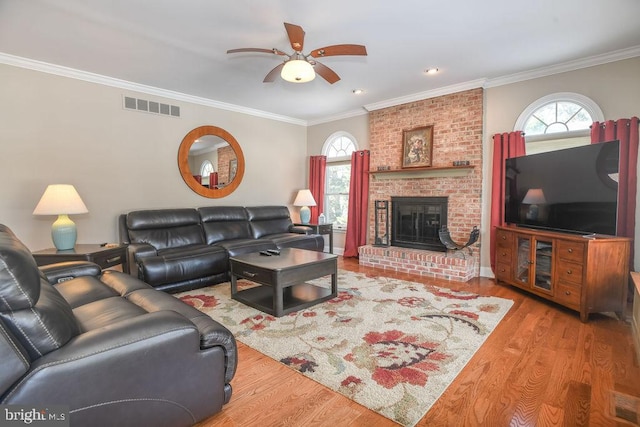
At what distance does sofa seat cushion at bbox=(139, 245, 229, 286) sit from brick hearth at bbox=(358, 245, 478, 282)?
2.30 metres

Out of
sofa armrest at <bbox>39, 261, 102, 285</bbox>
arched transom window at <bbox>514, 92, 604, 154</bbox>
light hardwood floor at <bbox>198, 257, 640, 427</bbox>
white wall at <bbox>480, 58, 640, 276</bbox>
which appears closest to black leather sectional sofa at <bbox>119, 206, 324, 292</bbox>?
sofa armrest at <bbox>39, 261, 102, 285</bbox>

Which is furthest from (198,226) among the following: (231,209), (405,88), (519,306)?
(519,306)

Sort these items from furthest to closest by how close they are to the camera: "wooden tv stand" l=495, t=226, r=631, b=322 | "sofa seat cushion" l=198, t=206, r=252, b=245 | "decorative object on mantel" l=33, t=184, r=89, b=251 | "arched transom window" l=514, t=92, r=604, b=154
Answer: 1. "sofa seat cushion" l=198, t=206, r=252, b=245
2. "arched transom window" l=514, t=92, r=604, b=154
3. "decorative object on mantel" l=33, t=184, r=89, b=251
4. "wooden tv stand" l=495, t=226, r=631, b=322

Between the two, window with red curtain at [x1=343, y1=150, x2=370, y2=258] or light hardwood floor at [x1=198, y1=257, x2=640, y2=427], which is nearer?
light hardwood floor at [x1=198, y1=257, x2=640, y2=427]

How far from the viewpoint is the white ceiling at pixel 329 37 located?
8.17 feet

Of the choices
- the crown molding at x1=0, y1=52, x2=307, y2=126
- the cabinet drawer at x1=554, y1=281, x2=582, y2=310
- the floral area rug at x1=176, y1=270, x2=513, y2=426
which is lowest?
the floral area rug at x1=176, y1=270, x2=513, y2=426

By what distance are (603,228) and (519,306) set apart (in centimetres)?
103

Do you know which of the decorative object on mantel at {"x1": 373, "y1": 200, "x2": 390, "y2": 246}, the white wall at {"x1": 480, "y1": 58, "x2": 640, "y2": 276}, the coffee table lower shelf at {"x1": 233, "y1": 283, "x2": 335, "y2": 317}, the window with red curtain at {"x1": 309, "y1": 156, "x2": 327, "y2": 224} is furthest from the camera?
the window with red curtain at {"x1": 309, "y1": 156, "x2": 327, "y2": 224}

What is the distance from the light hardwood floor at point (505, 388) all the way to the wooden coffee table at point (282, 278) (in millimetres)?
645

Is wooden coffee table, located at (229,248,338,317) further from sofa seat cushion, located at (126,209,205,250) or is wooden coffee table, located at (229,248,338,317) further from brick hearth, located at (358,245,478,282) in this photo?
brick hearth, located at (358,245,478,282)

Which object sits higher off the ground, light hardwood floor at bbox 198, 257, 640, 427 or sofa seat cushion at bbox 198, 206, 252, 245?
sofa seat cushion at bbox 198, 206, 252, 245

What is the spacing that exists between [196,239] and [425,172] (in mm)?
3523

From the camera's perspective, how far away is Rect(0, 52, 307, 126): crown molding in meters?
3.39

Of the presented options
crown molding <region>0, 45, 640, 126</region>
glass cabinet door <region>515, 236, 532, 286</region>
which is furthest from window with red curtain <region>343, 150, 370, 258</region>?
glass cabinet door <region>515, 236, 532, 286</region>
